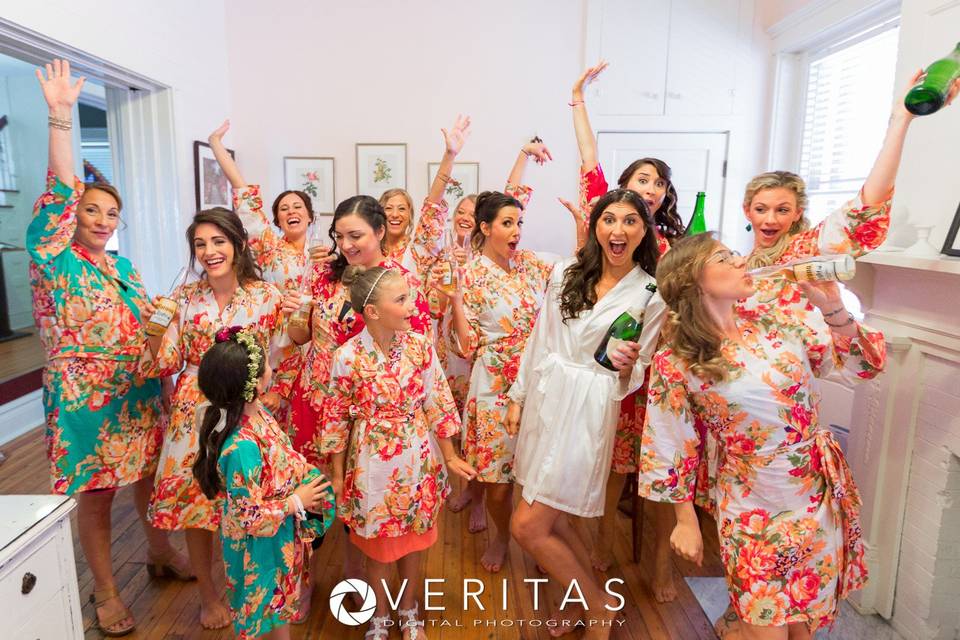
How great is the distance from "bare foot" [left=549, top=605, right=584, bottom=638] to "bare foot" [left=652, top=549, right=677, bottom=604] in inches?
13.7

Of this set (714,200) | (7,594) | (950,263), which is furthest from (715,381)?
(714,200)

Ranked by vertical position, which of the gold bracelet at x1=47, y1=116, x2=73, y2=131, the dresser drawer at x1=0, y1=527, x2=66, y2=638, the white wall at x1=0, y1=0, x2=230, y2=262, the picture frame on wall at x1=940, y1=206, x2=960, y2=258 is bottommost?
the dresser drawer at x1=0, y1=527, x2=66, y2=638

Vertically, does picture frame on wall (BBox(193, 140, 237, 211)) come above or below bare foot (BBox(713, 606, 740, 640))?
above

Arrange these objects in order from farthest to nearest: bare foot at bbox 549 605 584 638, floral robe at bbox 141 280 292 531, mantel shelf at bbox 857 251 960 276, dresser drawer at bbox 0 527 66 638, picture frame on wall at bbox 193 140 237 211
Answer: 1. picture frame on wall at bbox 193 140 237 211
2. bare foot at bbox 549 605 584 638
3. floral robe at bbox 141 280 292 531
4. mantel shelf at bbox 857 251 960 276
5. dresser drawer at bbox 0 527 66 638

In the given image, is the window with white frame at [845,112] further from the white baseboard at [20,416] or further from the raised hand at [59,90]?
the white baseboard at [20,416]

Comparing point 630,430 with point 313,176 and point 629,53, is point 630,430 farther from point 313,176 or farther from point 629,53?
point 313,176

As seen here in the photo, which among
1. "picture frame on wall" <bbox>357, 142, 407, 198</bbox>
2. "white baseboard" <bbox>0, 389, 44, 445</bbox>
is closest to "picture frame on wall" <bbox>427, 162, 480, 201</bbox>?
"picture frame on wall" <bbox>357, 142, 407, 198</bbox>

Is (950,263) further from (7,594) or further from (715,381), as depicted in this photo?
(7,594)

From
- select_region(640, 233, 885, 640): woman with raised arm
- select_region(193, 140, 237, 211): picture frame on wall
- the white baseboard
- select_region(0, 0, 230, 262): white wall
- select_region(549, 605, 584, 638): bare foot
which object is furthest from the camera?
select_region(193, 140, 237, 211): picture frame on wall

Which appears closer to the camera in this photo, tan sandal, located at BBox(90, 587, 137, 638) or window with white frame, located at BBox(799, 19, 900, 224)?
tan sandal, located at BBox(90, 587, 137, 638)

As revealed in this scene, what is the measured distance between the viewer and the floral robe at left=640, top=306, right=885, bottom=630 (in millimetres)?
1447

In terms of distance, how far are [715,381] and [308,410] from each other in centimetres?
138

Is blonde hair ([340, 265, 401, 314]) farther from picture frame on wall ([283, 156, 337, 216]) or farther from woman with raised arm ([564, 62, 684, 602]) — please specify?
picture frame on wall ([283, 156, 337, 216])

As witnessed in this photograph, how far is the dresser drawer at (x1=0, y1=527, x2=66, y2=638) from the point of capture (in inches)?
48.2
